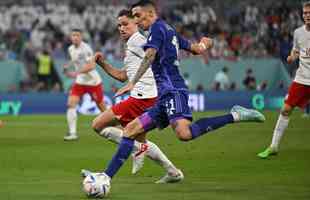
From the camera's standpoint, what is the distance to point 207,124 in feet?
38.5

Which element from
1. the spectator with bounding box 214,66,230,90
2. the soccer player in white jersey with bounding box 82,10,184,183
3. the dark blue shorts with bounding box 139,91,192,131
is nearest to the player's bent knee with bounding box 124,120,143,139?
the dark blue shorts with bounding box 139,91,192,131

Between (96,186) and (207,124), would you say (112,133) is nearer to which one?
(207,124)

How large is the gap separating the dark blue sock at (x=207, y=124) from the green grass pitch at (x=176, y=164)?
800 mm

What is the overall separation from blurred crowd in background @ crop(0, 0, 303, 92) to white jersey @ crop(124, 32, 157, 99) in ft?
69.3

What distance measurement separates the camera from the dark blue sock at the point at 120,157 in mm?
11078

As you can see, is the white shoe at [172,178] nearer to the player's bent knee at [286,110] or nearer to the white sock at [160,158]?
the white sock at [160,158]

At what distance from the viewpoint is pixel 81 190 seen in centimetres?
1159

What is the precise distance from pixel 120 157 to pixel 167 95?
117 cm

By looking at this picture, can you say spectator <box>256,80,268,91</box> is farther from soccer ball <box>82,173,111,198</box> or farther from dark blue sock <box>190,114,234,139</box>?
soccer ball <box>82,173,111,198</box>

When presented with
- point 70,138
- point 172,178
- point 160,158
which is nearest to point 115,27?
point 70,138

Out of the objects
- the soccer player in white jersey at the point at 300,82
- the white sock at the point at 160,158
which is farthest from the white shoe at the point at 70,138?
the white sock at the point at 160,158

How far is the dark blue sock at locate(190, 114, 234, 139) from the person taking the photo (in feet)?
38.0

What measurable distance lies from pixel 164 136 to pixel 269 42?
16.2 metres

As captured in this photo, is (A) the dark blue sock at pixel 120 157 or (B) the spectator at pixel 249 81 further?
(B) the spectator at pixel 249 81
